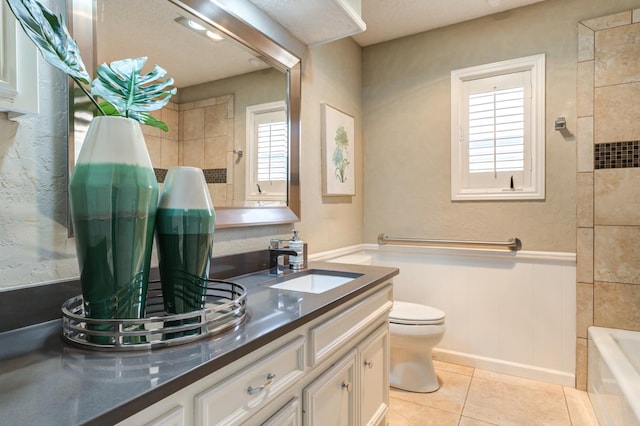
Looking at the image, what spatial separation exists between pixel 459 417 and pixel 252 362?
1.58m

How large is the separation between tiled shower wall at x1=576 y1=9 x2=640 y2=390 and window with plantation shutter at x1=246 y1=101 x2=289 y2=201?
1.79m

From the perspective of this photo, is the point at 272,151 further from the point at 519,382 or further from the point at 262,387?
the point at 519,382

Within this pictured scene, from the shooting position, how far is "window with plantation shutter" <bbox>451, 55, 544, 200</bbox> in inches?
92.7

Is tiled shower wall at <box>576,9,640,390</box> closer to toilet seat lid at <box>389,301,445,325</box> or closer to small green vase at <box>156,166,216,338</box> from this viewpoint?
toilet seat lid at <box>389,301,445,325</box>

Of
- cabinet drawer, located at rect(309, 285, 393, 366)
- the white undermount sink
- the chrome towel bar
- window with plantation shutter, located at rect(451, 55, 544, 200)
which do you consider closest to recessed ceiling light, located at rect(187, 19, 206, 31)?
the white undermount sink

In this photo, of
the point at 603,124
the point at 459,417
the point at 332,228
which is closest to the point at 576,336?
the point at 459,417

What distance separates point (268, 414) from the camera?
97cm

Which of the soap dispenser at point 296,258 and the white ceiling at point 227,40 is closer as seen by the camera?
the white ceiling at point 227,40

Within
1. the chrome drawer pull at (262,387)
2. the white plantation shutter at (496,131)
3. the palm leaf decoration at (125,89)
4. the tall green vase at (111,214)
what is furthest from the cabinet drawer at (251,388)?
the white plantation shutter at (496,131)

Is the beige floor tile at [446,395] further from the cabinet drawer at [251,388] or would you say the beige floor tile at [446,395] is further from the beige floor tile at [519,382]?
the cabinet drawer at [251,388]

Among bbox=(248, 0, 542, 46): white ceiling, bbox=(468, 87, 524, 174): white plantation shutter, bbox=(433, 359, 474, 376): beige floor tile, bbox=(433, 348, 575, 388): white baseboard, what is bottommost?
bbox=(433, 359, 474, 376): beige floor tile

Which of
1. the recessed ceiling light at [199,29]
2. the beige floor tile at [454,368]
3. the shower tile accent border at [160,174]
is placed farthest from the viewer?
the beige floor tile at [454,368]

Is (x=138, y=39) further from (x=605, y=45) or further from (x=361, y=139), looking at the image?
(x=605, y=45)

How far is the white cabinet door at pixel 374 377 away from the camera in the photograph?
4.99 feet
